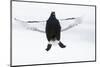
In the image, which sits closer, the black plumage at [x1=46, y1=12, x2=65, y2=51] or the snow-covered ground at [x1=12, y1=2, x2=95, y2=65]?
the snow-covered ground at [x1=12, y1=2, x2=95, y2=65]

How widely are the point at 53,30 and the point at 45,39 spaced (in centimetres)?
15

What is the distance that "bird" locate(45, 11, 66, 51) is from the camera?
7.80ft

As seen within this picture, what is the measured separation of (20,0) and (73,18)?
2.23ft

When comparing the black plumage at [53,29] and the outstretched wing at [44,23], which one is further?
the black plumage at [53,29]

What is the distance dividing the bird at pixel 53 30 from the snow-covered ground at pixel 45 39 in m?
0.04

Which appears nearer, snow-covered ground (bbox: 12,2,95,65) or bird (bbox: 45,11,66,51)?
snow-covered ground (bbox: 12,2,95,65)

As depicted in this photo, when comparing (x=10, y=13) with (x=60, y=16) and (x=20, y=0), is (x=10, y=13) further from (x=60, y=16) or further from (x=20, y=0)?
(x=60, y=16)

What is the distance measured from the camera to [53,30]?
2.40 meters

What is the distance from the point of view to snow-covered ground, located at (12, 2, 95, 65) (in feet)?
7.35

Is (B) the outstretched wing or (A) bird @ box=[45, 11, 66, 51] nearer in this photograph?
(B) the outstretched wing

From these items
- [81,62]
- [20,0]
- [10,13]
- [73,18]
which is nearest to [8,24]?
[10,13]

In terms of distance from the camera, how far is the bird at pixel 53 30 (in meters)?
2.38

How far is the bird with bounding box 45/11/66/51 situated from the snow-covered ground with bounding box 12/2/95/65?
0.04 meters

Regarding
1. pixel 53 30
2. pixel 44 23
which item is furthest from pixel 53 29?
pixel 44 23
